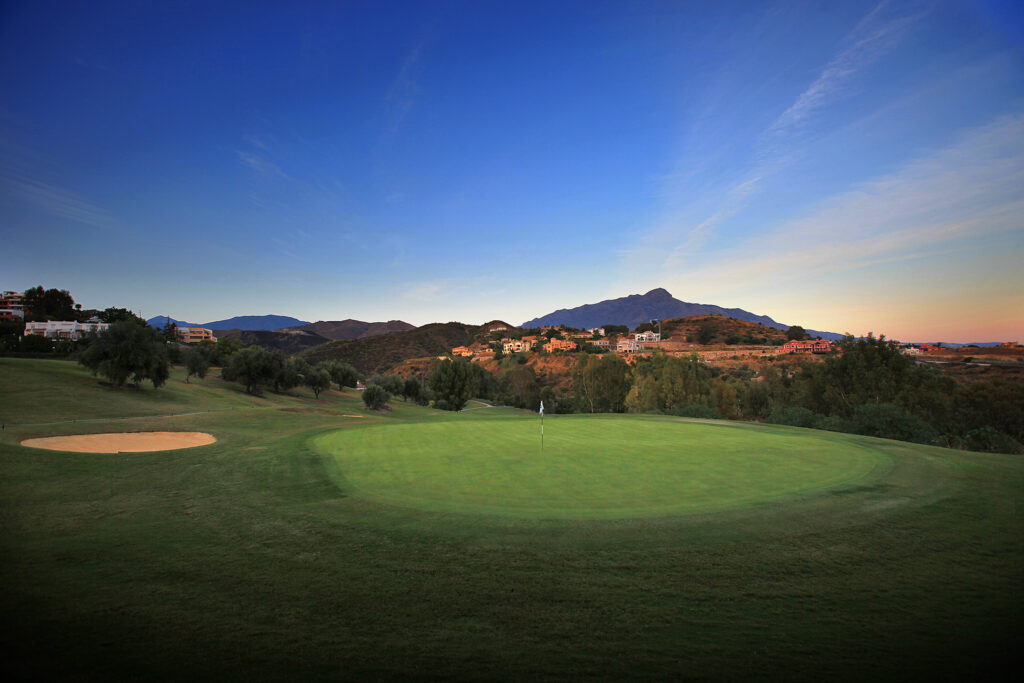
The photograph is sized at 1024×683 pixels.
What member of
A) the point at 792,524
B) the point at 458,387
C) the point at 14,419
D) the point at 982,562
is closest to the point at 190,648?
the point at 792,524

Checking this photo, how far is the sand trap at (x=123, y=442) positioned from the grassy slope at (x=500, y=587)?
16.9 ft

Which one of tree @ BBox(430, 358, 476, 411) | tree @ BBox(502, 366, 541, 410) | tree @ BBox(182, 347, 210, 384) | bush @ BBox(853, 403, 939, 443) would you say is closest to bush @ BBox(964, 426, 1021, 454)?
bush @ BBox(853, 403, 939, 443)

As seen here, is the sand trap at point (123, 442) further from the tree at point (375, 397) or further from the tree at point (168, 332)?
the tree at point (168, 332)

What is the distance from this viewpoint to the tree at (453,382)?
187 ft

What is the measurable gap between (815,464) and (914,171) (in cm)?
2007

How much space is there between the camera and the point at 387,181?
141 ft

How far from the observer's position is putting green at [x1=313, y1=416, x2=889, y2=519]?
7.99 m

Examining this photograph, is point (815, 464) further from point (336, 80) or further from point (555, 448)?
point (336, 80)

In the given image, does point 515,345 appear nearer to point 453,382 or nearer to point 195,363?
point 453,382

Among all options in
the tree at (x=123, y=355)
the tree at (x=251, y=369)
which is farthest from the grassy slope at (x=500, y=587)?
the tree at (x=251, y=369)

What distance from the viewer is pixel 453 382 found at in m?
57.3

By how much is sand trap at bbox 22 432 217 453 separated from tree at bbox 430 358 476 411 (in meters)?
39.9

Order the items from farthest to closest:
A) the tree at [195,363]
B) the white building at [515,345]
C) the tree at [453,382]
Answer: the white building at [515,345] → the tree at [453,382] → the tree at [195,363]

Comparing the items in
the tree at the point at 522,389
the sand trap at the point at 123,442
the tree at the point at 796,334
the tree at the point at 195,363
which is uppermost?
the tree at the point at 796,334
